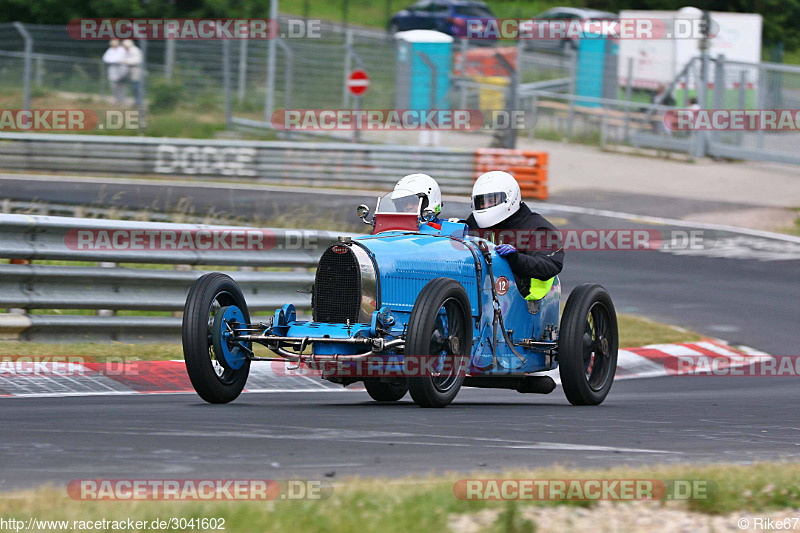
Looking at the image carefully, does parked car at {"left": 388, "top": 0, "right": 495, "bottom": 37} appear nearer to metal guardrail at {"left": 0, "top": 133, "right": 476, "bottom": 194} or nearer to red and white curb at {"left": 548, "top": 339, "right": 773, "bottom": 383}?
metal guardrail at {"left": 0, "top": 133, "right": 476, "bottom": 194}

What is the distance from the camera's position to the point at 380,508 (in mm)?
4457

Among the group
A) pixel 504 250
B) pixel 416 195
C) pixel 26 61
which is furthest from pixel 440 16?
pixel 504 250

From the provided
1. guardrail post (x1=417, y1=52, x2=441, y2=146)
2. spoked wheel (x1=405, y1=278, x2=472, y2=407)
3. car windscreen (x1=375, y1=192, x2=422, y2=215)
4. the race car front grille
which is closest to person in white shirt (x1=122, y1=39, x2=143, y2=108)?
guardrail post (x1=417, y1=52, x2=441, y2=146)

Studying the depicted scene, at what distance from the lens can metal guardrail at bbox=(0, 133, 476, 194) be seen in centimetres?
2297

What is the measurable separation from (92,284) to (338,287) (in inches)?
123

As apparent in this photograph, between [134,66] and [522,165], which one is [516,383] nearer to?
[522,165]

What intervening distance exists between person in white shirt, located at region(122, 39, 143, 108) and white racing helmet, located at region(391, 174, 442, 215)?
18.3 m

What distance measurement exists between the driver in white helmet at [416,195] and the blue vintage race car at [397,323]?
0.21 ft

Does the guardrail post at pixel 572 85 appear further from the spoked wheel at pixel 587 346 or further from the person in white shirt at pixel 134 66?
the spoked wheel at pixel 587 346

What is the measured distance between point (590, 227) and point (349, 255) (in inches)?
498

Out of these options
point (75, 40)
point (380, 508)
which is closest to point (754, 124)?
point (75, 40)

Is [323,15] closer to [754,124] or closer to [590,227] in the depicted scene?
[754,124]

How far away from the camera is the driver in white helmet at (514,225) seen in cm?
884

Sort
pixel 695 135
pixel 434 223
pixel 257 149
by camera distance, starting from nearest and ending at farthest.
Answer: pixel 434 223
pixel 257 149
pixel 695 135
